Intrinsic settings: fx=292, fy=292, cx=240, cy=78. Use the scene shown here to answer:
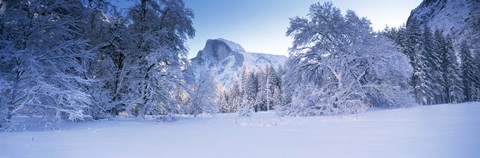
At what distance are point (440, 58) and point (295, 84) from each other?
1255 inches

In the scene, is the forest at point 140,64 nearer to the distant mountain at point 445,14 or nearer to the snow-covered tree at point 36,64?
the snow-covered tree at point 36,64

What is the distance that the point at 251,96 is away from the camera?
210 feet

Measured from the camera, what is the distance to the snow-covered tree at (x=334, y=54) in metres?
17.7

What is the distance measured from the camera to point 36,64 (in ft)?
27.8

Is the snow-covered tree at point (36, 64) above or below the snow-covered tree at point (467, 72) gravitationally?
below

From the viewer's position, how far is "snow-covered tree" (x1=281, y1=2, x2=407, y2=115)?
1770cm

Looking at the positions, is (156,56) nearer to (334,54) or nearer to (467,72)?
(334,54)

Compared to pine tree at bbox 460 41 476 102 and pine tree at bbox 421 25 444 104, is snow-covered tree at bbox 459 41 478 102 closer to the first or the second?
pine tree at bbox 460 41 476 102

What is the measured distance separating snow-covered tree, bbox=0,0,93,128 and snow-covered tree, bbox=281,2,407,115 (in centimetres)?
1167

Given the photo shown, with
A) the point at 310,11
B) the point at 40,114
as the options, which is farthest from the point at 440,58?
the point at 40,114

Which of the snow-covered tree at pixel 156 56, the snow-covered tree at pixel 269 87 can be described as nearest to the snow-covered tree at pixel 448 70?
the snow-covered tree at pixel 269 87

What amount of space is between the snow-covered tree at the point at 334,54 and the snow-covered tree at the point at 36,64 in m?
11.7

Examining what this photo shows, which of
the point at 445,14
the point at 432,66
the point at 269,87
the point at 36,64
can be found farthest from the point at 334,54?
the point at 445,14

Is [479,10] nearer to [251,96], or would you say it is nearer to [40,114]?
[40,114]
